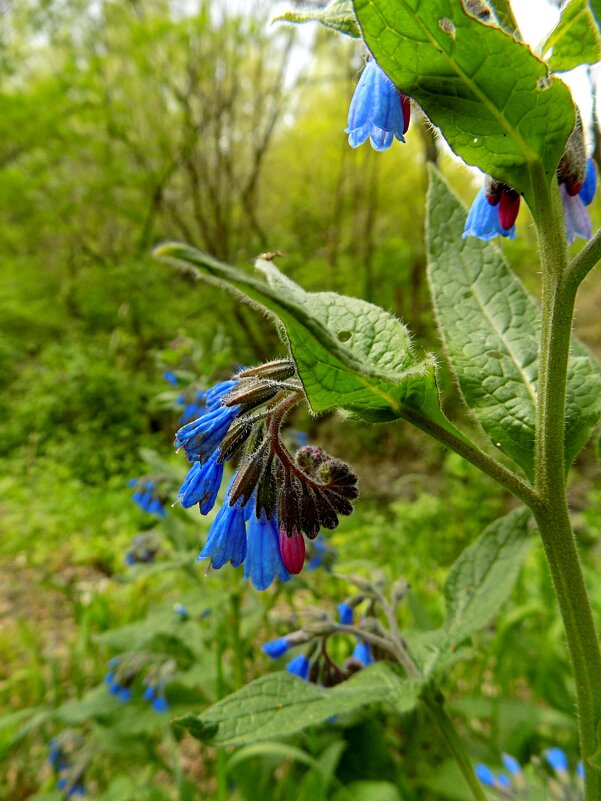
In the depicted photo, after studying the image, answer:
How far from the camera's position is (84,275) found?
827 cm

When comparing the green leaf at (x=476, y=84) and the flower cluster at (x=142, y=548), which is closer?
the green leaf at (x=476, y=84)

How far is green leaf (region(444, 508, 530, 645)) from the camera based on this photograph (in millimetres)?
1023

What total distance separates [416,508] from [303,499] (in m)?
3.30

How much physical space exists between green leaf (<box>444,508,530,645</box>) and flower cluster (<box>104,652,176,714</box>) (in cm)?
130

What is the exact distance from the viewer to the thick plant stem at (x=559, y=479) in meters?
0.58

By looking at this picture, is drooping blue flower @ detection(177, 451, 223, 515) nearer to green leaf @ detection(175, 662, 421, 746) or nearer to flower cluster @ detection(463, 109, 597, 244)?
green leaf @ detection(175, 662, 421, 746)

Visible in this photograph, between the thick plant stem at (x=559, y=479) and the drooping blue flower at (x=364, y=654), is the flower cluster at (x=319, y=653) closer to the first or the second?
the drooping blue flower at (x=364, y=654)

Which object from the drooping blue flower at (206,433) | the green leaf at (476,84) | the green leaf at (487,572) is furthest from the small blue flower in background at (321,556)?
the green leaf at (476,84)

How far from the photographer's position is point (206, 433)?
0.70 meters

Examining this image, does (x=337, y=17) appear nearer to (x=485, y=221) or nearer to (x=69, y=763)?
(x=485, y=221)

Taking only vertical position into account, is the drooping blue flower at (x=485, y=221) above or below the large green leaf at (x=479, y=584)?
above

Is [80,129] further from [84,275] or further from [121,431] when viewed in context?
[121,431]

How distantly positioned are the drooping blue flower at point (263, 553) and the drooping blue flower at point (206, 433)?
4.7 inches

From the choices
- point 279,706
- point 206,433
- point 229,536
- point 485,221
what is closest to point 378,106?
point 485,221
